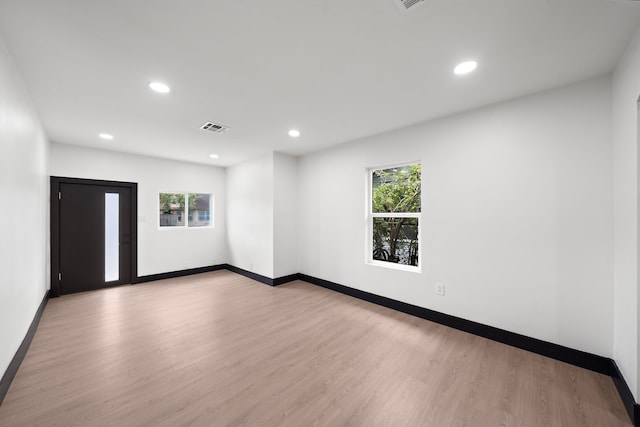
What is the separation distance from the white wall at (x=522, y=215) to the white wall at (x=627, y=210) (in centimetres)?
13

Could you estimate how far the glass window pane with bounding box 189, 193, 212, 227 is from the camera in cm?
554

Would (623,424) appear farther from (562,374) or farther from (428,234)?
(428,234)

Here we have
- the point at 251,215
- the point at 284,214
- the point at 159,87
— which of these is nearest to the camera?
the point at 159,87

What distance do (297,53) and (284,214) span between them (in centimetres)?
322

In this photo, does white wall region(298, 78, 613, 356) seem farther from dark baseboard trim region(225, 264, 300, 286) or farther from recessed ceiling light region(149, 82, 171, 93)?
recessed ceiling light region(149, 82, 171, 93)

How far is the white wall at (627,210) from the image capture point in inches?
63.0

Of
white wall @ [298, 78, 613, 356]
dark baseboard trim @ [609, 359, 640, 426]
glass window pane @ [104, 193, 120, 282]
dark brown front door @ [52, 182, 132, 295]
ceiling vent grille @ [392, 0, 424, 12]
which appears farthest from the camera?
glass window pane @ [104, 193, 120, 282]

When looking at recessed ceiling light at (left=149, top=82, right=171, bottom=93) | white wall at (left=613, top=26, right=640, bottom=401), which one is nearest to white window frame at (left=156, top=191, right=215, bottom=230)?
recessed ceiling light at (left=149, top=82, right=171, bottom=93)

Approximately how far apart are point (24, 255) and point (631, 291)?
5096 millimetres

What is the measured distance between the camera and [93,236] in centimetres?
428

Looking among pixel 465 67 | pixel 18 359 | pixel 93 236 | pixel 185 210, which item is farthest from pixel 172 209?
pixel 465 67

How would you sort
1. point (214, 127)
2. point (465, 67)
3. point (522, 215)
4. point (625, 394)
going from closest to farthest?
point (625, 394) → point (465, 67) → point (522, 215) → point (214, 127)

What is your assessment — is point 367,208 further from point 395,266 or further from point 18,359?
point 18,359

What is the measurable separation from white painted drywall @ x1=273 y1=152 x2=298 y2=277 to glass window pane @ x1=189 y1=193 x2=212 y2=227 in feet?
7.23
